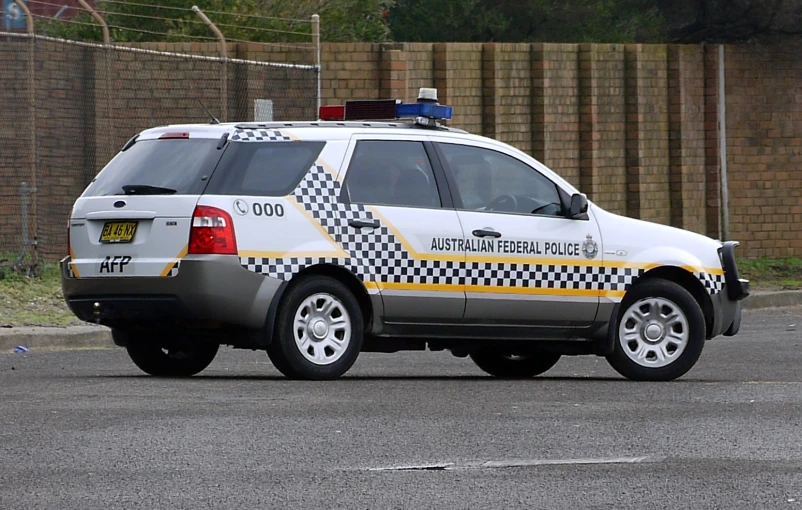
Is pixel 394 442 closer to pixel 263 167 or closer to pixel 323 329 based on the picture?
pixel 323 329

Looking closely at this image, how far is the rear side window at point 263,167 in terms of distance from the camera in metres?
10.2

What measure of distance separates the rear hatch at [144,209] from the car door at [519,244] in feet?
5.58

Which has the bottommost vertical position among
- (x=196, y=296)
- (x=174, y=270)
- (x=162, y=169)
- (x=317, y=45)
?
(x=196, y=296)

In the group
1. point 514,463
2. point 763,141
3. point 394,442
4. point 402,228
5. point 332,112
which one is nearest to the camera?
point 514,463

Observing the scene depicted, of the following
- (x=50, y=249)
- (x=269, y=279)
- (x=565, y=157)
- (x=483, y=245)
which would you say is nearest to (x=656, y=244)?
(x=483, y=245)

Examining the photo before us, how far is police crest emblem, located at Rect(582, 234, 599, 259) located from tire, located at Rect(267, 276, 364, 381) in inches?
64.7

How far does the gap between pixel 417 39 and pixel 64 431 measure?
21.6 metres

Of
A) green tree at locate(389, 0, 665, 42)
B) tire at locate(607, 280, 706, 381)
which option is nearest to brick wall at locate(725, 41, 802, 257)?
green tree at locate(389, 0, 665, 42)

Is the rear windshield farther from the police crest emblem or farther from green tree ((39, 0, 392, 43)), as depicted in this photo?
green tree ((39, 0, 392, 43))

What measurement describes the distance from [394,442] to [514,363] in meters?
4.47

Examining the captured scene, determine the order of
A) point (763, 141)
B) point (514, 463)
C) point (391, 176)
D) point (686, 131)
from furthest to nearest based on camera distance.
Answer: point (763, 141) → point (686, 131) → point (391, 176) → point (514, 463)

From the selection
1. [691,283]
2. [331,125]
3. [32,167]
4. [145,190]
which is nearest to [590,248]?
[691,283]

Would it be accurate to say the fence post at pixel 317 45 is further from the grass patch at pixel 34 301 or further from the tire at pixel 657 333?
the tire at pixel 657 333

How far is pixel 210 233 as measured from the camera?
9984 mm
